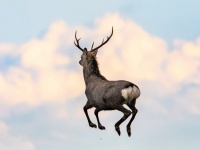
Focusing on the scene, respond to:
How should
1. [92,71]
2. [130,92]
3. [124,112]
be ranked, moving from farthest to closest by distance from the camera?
[92,71]
[124,112]
[130,92]

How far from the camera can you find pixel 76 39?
80.7 feet

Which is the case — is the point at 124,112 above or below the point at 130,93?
below

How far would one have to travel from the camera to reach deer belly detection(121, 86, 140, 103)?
67.4ft

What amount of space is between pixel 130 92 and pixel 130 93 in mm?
36

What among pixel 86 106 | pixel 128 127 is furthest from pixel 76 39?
pixel 128 127

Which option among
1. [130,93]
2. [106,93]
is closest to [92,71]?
[106,93]

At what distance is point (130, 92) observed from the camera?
811 inches

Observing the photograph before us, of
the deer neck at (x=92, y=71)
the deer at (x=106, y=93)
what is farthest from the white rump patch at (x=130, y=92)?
the deer neck at (x=92, y=71)

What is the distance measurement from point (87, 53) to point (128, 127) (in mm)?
3553

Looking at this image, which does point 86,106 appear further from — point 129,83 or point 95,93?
point 129,83

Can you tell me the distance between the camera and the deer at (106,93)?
813 inches

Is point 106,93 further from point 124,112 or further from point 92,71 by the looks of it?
point 92,71

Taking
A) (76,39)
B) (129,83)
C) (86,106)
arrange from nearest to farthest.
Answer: (129,83) → (86,106) → (76,39)

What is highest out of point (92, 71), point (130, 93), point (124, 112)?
point (92, 71)
